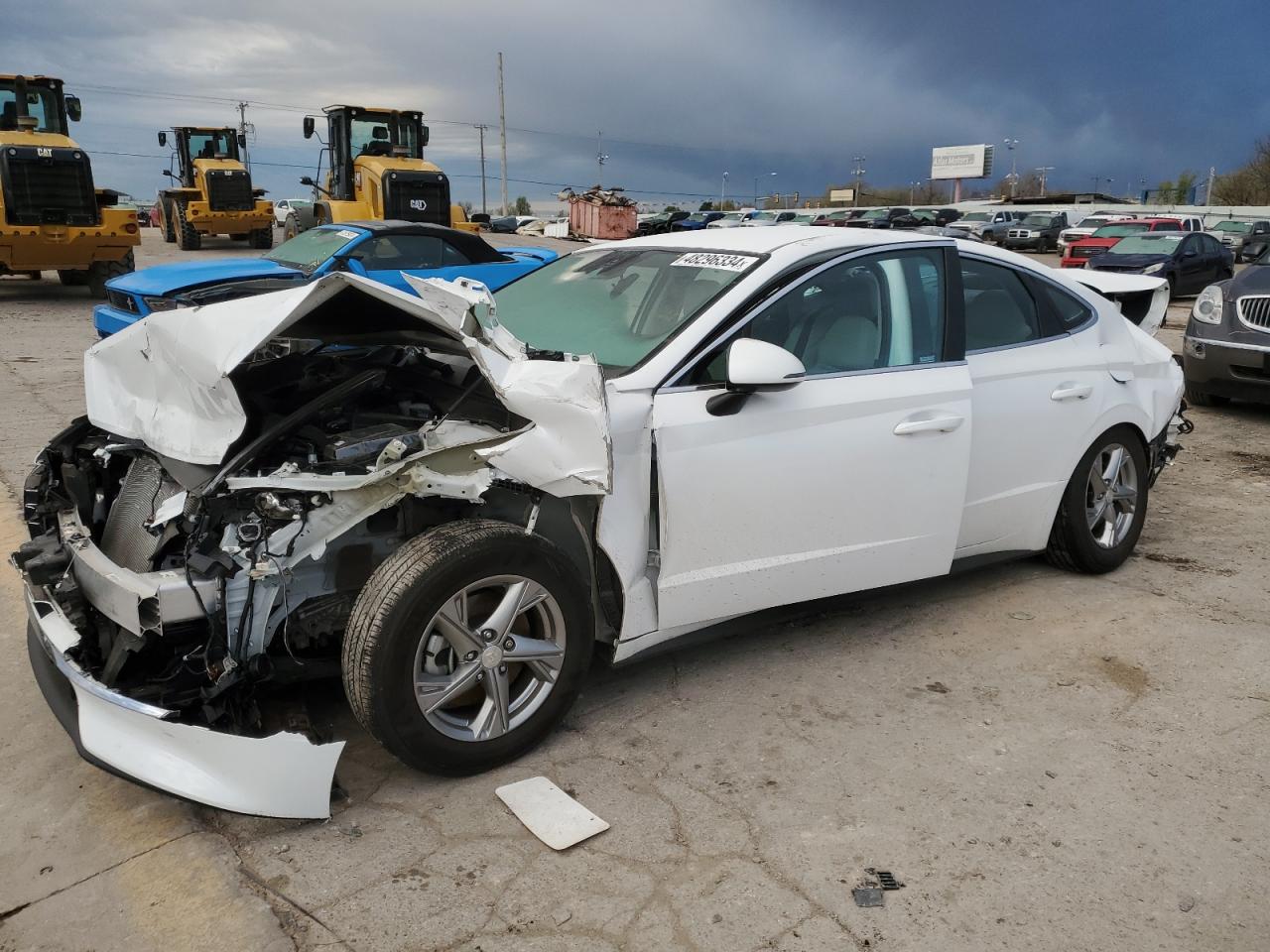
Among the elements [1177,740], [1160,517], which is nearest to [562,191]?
[1160,517]

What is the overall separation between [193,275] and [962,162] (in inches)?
4114

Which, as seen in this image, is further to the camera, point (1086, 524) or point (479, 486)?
point (1086, 524)

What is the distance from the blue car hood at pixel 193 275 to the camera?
27.0ft

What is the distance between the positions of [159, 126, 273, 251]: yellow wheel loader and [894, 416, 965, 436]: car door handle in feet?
81.8

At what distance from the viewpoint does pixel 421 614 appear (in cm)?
276

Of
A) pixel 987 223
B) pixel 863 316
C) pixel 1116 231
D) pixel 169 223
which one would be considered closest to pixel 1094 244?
pixel 1116 231

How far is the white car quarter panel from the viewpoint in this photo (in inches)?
126

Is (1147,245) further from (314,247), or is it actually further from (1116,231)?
(314,247)

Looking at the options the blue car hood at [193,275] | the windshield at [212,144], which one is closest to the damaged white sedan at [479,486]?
the blue car hood at [193,275]

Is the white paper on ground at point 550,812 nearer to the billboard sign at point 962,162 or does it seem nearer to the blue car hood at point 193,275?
the blue car hood at point 193,275

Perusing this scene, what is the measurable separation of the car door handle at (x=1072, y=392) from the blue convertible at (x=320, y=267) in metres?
4.44

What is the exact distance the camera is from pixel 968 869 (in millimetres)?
2654

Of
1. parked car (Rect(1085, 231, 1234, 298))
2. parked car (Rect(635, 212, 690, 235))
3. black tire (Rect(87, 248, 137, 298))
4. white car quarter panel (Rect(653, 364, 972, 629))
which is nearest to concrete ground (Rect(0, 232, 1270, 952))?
white car quarter panel (Rect(653, 364, 972, 629))

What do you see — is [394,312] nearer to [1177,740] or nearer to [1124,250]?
[1177,740]
